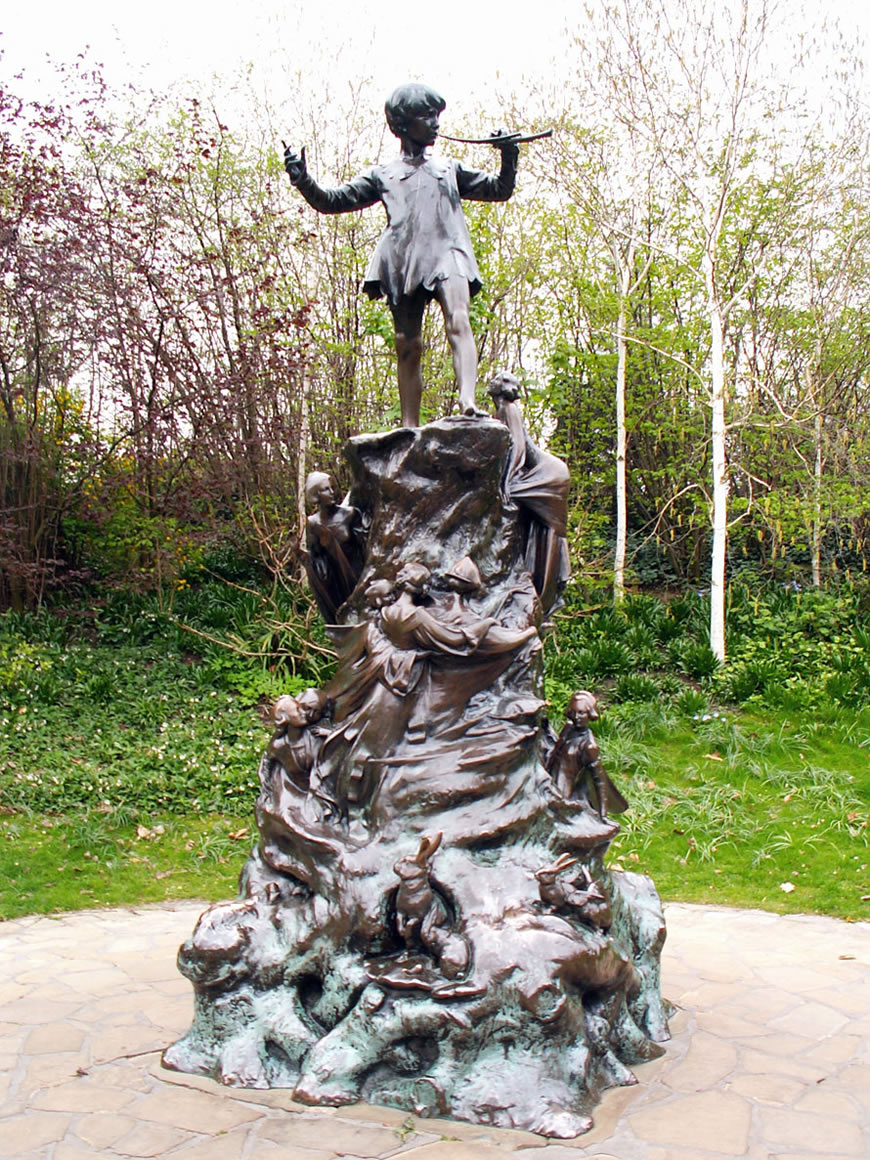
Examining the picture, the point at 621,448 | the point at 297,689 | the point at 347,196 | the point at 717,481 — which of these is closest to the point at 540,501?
the point at 347,196

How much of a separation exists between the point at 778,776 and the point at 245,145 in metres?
9.13

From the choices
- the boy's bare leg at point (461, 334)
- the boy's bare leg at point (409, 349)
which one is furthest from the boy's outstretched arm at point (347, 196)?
the boy's bare leg at point (461, 334)

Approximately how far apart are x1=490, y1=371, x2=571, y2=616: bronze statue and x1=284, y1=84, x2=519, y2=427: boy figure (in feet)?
1.14

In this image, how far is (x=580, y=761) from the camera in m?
4.31

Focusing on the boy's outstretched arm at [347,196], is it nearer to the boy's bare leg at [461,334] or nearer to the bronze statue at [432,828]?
the bronze statue at [432,828]

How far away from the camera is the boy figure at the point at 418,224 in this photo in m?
4.54

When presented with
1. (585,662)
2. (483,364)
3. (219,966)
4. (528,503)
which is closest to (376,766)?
(219,966)

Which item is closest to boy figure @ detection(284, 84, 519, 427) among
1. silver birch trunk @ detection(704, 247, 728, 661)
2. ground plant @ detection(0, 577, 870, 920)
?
ground plant @ detection(0, 577, 870, 920)

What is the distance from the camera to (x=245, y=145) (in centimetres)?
1241

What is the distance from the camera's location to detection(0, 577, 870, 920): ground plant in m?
6.96

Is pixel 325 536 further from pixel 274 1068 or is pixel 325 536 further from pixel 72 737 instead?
pixel 72 737

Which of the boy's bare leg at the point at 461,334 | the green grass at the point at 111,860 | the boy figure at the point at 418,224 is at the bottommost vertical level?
the green grass at the point at 111,860

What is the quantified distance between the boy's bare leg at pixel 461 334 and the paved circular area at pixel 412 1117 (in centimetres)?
262

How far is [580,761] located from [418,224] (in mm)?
2392
